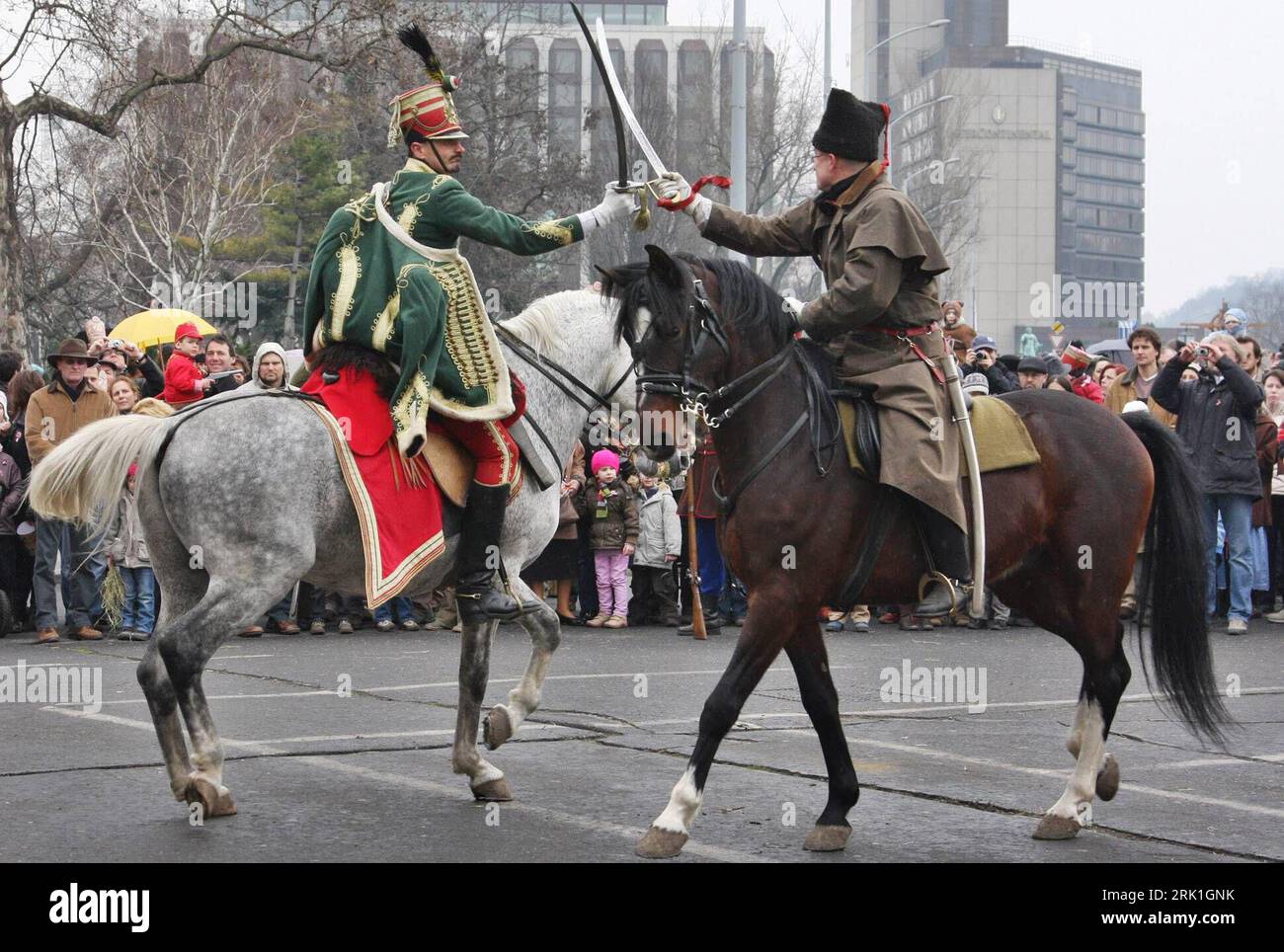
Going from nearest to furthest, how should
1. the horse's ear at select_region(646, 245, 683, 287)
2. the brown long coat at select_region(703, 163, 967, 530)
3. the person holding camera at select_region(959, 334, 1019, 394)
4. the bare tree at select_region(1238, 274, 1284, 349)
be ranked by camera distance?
the horse's ear at select_region(646, 245, 683, 287) → the brown long coat at select_region(703, 163, 967, 530) → the person holding camera at select_region(959, 334, 1019, 394) → the bare tree at select_region(1238, 274, 1284, 349)

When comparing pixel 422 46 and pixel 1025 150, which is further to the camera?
pixel 1025 150

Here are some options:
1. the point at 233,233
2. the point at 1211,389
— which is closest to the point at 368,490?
the point at 1211,389

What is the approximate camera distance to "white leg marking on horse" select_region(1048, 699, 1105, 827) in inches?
257

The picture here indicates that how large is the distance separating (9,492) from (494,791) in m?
9.00

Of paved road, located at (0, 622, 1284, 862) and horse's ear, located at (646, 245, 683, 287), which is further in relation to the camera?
paved road, located at (0, 622, 1284, 862)

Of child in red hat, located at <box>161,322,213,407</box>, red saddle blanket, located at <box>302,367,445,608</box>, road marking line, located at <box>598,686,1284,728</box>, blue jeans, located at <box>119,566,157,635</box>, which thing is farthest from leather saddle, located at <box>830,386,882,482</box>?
blue jeans, located at <box>119,566,157,635</box>

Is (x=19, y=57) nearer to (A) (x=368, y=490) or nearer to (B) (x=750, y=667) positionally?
(A) (x=368, y=490)

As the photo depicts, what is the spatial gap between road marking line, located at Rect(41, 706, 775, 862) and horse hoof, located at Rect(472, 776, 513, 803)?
65 millimetres

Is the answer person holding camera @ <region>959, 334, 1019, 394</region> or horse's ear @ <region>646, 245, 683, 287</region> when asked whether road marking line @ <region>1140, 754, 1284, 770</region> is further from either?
person holding camera @ <region>959, 334, 1019, 394</region>

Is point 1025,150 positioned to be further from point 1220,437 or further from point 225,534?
point 225,534

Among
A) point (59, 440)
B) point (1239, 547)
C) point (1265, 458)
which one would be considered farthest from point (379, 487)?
point (1265, 458)

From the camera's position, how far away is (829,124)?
677 centimetres

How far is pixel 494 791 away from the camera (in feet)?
23.7

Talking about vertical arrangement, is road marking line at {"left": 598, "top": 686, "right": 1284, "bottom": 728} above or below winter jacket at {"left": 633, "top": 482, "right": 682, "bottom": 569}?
below
